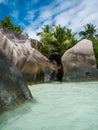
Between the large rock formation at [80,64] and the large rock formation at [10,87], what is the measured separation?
33.4 ft

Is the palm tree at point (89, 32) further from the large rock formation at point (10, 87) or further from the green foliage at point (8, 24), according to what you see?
the large rock formation at point (10, 87)

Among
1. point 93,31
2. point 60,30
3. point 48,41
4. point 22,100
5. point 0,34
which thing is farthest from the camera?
point 93,31

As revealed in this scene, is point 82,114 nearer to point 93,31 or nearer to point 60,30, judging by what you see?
point 60,30

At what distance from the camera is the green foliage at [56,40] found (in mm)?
21692

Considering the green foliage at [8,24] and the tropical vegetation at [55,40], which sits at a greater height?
the green foliage at [8,24]

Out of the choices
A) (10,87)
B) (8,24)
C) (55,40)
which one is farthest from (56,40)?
(10,87)

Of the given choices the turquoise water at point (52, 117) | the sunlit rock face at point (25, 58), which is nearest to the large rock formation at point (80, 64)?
the sunlit rock face at point (25, 58)

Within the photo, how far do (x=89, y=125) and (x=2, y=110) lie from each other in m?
1.80

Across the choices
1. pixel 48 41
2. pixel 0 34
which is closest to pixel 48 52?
pixel 48 41

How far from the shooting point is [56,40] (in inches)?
910

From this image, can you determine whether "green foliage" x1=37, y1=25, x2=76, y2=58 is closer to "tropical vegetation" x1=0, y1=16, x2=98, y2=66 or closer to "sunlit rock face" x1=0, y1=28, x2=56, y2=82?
"tropical vegetation" x1=0, y1=16, x2=98, y2=66

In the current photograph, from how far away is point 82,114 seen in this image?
3.94 metres

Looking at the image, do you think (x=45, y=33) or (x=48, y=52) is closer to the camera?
(x=48, y=52)

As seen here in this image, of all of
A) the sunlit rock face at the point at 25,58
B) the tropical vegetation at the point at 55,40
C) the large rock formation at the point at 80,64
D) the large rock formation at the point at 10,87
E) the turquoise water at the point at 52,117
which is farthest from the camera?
the tropical vegetation at the point at 55,40
